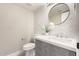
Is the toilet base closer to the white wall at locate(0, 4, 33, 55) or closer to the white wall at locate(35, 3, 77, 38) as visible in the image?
the white wall at locate(0, 4, 33, 55)

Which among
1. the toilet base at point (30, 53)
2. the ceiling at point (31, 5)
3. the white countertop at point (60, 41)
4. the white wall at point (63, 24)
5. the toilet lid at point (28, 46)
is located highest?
the ceiling at point (31, 5)

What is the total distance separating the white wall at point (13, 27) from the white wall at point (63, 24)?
12cm

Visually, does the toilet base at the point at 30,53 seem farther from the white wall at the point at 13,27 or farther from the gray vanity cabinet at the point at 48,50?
the white wall at the point at 13,27

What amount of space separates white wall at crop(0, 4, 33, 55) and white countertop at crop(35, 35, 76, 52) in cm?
23

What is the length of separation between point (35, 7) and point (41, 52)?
2.47 ft

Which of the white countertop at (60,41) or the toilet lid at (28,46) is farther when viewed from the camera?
the toilet lid at (28,46)

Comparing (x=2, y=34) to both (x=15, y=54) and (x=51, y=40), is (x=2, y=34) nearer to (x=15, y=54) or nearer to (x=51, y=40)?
(x=15, y=54)

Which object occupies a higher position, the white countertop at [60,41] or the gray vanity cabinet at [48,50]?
the white countertop at [60,41]

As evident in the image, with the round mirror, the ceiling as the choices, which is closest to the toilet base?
the round mirror

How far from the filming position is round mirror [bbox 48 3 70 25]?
1.33 m

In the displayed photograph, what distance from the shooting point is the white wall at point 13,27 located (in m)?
1.34

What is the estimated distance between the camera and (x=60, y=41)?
1.30 metres

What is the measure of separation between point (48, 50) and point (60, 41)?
0.25 metres

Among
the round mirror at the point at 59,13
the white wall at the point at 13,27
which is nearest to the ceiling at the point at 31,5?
the white wall at the point at 13,27
